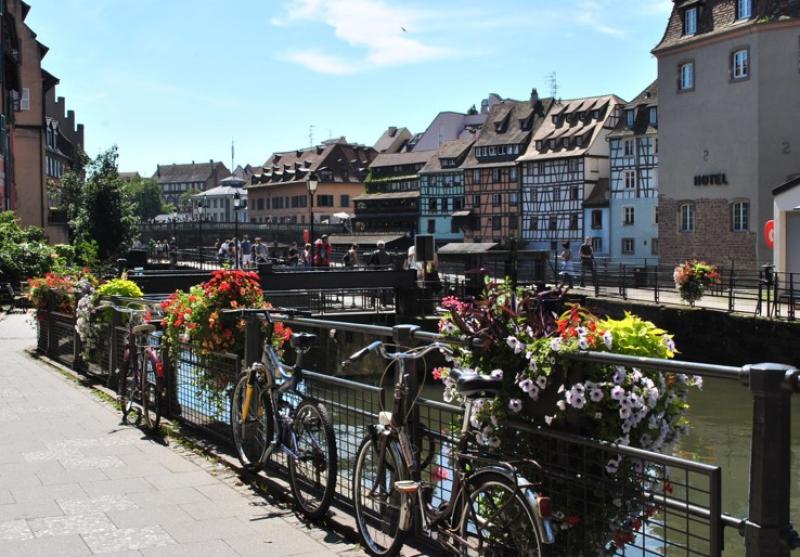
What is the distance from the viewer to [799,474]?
1327cm

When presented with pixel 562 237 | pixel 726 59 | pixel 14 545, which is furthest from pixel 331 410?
pixel 562 237

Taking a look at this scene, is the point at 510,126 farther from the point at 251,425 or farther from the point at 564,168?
the point at 251,425

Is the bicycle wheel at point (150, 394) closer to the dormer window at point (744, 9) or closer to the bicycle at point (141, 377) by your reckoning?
the bicycle at point (141, 377)

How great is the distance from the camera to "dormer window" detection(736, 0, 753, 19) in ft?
132

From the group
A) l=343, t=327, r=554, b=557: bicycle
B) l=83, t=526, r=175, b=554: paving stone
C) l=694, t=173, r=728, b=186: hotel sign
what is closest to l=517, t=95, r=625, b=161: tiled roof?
l=694, t=173, r=728, b=186: hotel sign

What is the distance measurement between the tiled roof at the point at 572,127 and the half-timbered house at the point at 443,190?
377 inches

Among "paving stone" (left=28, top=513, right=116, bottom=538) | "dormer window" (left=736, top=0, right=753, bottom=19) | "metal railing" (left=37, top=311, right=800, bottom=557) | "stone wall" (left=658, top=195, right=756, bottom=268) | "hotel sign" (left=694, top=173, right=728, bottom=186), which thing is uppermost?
"dormer window" (left=736, top=0, right=753, bottom=19)

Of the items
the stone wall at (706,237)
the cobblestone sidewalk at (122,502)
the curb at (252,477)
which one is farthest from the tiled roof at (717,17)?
the cobblestone sidewalk at (122,502)

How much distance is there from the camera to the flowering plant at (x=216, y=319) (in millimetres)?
7797

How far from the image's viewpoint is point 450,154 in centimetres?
8288

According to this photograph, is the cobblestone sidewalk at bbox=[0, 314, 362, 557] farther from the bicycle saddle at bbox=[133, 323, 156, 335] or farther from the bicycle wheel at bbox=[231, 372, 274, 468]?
the bicycle saddle at bbox=[133, 323, 156, 335]

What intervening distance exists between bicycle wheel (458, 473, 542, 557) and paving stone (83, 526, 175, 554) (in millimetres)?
2092

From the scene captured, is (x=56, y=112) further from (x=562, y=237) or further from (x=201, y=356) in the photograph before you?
(x=201, y=356)

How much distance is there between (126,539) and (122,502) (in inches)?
35.1
